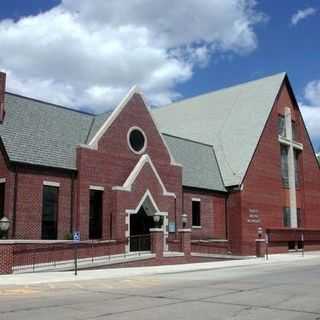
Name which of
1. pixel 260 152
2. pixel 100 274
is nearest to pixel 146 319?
pixel 100 274

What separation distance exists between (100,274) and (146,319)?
14.4 metres

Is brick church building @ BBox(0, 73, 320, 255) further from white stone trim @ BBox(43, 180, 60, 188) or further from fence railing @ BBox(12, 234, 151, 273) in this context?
fence railing @ BBox(12, 234, 151, 273)

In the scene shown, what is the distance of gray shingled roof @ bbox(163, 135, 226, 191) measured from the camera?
148 feet

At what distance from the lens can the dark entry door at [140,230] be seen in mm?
35500

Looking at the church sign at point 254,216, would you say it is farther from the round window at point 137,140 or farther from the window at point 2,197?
the window at point 2,197

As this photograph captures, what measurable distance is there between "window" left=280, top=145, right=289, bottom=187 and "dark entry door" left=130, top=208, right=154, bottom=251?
20585mm

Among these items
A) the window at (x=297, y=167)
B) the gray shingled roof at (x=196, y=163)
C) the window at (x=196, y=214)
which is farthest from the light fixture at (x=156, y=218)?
the window at (x=297, y=167)

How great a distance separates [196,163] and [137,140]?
404 inches

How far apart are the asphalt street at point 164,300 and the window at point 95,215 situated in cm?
1285

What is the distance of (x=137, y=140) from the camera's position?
38.5m

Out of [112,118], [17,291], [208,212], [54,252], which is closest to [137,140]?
[112,118]

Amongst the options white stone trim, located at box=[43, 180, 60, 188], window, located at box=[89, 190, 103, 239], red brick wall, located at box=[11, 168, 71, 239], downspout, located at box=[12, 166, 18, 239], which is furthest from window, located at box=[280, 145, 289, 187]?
downspout, located at box=[12, 166, 18, 239]

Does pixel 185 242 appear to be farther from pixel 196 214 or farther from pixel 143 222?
pixel 196 214

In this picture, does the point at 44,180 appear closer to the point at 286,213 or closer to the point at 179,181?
the point at 179,181
